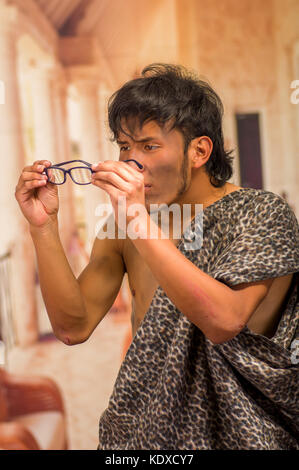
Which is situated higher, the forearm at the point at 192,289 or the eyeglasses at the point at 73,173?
the eyeglasses at the point at 73,173

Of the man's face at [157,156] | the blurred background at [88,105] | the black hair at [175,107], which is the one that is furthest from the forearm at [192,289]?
the blurred background at [88,105]

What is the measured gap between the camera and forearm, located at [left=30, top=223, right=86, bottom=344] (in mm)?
1215

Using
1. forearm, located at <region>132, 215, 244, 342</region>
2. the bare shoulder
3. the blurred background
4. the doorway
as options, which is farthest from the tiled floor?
forearm, located at <region>132, 215, 244, 342</region>

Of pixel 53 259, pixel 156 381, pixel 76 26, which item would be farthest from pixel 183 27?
pixel 156 381

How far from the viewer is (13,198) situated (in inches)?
90.0

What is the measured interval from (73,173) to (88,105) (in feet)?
4.41

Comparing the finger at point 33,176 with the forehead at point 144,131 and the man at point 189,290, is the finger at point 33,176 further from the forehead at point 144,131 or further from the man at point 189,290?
the forehead at point 144,131

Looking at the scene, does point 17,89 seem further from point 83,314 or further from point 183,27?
point 83,314

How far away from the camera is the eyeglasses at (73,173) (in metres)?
1.11

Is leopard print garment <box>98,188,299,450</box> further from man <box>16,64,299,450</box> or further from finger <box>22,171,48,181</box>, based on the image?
finger <box>22,171,48,181</box>

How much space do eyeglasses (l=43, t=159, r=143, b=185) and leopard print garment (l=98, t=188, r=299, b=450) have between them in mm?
258

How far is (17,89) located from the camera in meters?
2.27

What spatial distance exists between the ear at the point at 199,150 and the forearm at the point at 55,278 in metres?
0.36

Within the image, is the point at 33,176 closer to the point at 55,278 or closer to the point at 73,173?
the point at 73,173
